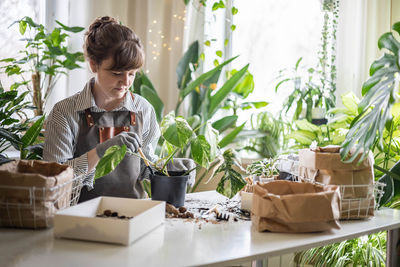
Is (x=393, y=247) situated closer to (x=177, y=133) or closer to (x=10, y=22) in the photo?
(x=177, y=133)

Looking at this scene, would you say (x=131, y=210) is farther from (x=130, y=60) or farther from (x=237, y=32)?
(x=237, y=32)

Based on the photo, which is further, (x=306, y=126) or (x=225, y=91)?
(x=306, y=126)

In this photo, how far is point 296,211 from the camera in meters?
1.52

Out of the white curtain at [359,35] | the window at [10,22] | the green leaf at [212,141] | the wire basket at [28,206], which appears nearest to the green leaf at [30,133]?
the wire basket at [28,206]

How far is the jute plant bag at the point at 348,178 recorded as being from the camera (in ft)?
5.65

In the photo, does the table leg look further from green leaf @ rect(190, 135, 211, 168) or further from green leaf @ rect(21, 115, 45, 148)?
green leaf @ rect(21, 115, 45, 148)

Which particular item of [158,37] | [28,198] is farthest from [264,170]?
[158,37]

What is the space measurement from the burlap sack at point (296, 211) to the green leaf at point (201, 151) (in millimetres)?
205

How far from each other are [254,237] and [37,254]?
2.09 ft

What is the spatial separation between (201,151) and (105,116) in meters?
0.67

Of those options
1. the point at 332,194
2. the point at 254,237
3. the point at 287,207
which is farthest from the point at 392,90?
the point at 254,237

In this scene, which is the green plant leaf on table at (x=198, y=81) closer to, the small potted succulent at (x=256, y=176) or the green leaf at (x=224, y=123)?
the green leaf at (x=224, y=123)

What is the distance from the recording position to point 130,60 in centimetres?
203

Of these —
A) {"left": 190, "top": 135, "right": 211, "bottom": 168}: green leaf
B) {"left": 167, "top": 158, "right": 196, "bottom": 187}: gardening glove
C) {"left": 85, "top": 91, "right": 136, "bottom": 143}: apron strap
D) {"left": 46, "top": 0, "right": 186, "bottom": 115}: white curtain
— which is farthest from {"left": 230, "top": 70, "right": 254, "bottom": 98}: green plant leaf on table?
{"left": 190, "top": 135, "right": 211, "bottom": 168}: green leaf
